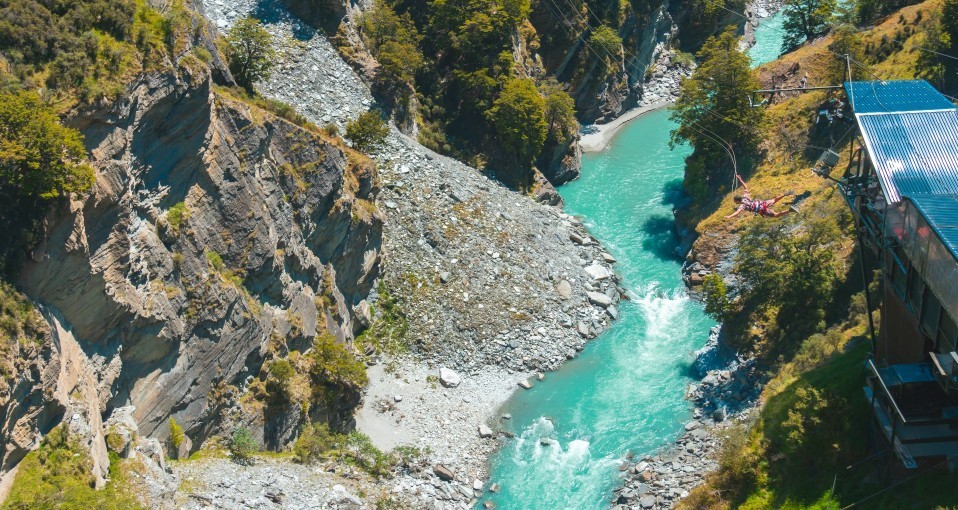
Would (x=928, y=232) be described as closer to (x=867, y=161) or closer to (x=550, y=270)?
(x=867, y=161)

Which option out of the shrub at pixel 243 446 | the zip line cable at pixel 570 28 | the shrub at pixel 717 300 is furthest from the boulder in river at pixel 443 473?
the zip line cable at pixel 570 28

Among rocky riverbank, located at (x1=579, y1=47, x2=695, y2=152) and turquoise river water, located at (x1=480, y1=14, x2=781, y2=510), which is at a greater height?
rocky riverbank, located at (x1=579, y1=47, x2=695, y2=152)

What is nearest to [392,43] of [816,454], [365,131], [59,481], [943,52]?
[365,131]

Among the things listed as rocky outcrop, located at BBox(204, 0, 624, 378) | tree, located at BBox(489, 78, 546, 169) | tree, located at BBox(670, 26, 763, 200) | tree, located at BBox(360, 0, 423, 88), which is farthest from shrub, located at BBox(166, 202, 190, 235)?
tree, located at BBox(670, 26, 763, 200)

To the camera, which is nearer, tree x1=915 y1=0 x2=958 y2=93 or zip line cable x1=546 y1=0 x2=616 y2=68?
tree x1=915 y1=0 x2=958 y2=93

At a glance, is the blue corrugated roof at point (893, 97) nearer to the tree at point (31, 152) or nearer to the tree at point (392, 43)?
the tree at point (31, 152)

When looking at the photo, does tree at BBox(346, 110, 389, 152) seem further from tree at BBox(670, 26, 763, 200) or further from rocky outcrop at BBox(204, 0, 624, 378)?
tree at BBox(670, 26, 763, 200)
